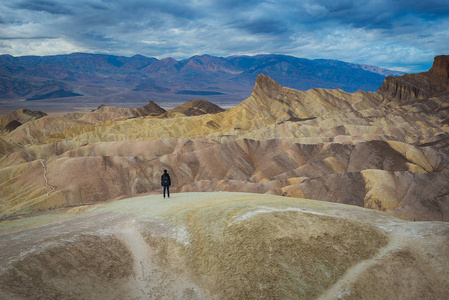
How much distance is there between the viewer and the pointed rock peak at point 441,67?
14388cm

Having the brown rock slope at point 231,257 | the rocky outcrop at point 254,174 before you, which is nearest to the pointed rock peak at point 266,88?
the rocky outcrop at point 254,174

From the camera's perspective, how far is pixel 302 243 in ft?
50.3

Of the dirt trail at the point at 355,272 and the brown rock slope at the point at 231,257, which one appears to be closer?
the brown rock slope at the point at 231,257

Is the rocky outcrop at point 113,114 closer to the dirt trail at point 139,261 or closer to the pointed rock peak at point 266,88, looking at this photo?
the pointed rock peak at point 266,88

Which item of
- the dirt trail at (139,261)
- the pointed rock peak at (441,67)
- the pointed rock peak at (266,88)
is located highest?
the pointed rock peak at (441,67)

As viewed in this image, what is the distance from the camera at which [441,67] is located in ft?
478

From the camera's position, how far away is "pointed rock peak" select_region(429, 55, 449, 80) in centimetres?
14388

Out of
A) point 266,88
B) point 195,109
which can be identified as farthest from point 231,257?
point 195,109

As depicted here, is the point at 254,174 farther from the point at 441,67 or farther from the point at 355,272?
the point at 441,67

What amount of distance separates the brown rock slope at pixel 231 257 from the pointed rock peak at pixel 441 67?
6339 inches

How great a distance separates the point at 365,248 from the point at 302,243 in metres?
3.08

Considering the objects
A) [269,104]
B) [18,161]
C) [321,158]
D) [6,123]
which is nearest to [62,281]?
[321,158]

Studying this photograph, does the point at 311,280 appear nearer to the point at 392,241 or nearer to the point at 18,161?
the point at 392,241

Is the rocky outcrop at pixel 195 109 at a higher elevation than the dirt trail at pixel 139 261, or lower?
lower
